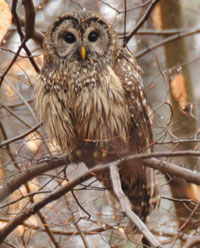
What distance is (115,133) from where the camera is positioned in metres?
3.86

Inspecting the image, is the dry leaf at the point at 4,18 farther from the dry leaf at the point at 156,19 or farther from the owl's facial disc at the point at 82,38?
the dry leaf at the point at 156,19

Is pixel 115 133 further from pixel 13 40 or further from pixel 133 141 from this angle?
pixel 13 40

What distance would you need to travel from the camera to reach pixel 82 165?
4996 mm

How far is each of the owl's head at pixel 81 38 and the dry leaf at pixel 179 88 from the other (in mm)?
1387

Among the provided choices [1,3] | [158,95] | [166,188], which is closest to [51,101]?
[1,3]

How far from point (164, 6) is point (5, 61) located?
6.33ft

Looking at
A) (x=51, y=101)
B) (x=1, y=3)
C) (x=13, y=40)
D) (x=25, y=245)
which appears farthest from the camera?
(x=13, y=40)

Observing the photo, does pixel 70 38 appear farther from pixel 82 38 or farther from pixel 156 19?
pixel 156 19

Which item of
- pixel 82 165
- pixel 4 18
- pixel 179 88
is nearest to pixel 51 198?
pixel 4 18

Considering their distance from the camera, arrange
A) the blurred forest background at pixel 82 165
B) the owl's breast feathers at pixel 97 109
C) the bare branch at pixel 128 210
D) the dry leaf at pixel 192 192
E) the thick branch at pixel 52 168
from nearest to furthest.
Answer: the bare branch at pixel 128 210, the thick branch at pixel 52 168, the blurred forest background at pixel 82 165, the owl's breast feathers at pixel 97 109, the dry leaf at pixel 192 192

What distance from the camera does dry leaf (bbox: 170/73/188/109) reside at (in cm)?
523

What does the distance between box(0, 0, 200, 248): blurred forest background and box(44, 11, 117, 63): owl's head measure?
132 mm

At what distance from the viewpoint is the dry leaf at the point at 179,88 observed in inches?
206

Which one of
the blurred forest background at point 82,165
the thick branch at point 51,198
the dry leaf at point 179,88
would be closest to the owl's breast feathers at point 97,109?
the blurred forest background at point 82,165
